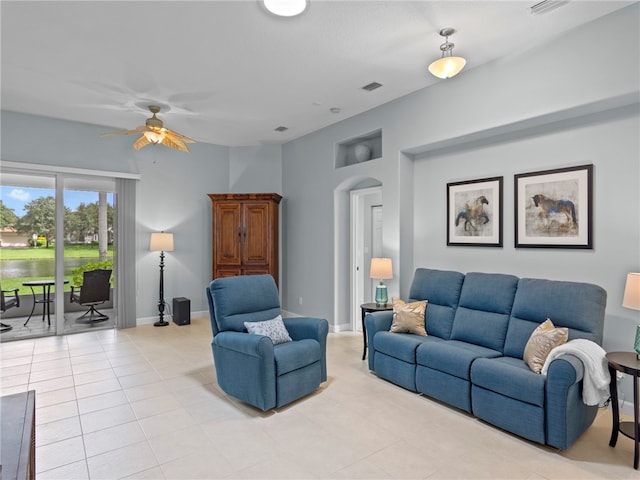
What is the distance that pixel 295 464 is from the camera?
228 centimetres

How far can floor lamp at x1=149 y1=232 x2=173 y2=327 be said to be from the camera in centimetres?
586

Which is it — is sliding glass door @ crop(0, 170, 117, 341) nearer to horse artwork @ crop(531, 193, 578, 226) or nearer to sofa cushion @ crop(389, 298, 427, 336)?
sofa cushion @ crop(389, 298, 427, 336)


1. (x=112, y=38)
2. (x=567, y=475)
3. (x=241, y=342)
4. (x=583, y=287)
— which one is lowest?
(x=567, y=475)

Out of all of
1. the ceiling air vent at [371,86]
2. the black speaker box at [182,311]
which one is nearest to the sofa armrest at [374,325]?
the ceiling air vent at [371,86]

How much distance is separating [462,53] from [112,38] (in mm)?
3111

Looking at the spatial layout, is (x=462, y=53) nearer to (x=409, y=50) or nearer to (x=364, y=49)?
(x=409, y=50)

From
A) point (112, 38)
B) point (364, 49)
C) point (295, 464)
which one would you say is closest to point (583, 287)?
point (295, 464)

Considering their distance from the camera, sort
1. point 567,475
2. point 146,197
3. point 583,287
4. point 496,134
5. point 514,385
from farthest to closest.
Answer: point 146,197 → point 496,134 → point 583,287 → point 514,385 → point 567,475

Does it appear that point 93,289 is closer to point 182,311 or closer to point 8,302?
point 8,302

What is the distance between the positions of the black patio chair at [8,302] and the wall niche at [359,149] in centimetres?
496

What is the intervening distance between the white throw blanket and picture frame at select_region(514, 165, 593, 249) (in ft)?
3.56

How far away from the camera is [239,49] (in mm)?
3324

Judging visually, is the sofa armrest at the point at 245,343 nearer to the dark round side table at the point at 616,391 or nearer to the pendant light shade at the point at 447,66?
the dark round side table at the point at 616,391

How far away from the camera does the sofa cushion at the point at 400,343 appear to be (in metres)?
3.35
